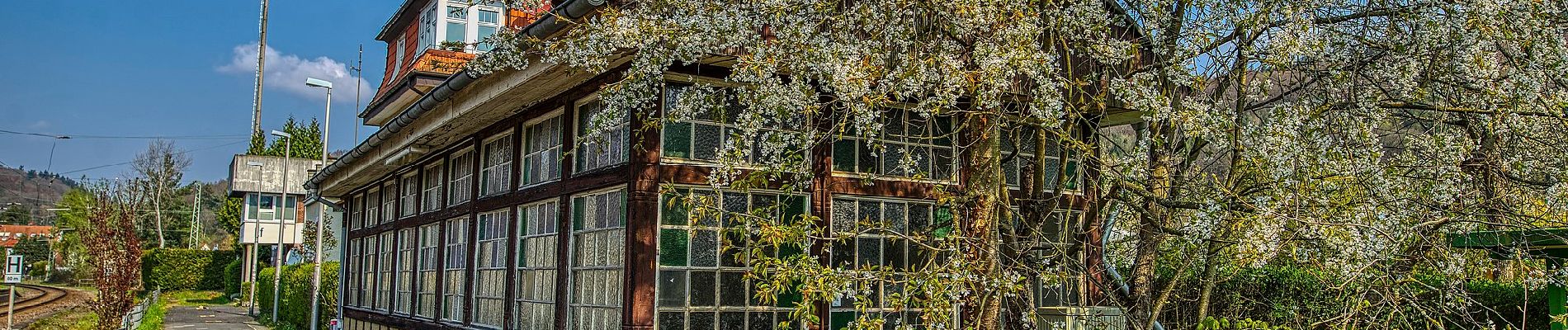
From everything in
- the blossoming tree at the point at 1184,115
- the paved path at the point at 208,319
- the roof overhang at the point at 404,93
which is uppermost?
the roof overhang at the point at 404,93

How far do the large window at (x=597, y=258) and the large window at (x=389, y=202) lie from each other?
8.68 m

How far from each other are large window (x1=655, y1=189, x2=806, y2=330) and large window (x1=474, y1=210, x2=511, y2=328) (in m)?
3.50

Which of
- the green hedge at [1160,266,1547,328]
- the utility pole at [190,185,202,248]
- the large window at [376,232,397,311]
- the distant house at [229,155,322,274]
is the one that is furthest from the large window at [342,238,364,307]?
the utility pole at [190,185,202,248]

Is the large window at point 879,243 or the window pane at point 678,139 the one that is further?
the large window at point 879,243

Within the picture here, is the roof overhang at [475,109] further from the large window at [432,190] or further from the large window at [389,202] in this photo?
the large window at [389,202]

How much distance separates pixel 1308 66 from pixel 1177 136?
0.95 meters

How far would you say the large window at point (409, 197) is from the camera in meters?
17.0

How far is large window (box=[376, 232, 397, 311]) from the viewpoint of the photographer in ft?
58.5

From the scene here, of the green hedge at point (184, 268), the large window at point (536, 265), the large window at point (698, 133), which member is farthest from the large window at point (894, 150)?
the green hedge at point (184, 268)

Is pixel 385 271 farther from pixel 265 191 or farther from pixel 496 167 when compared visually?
pixel 265 191

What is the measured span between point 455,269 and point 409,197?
Result: 3684mm

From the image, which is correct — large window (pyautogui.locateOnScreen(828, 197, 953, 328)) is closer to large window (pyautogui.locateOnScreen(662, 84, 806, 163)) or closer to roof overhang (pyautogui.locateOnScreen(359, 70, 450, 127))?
large window (pyautogui.locateOnScreen(662, 84, 806, 163))

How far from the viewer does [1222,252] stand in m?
7.25

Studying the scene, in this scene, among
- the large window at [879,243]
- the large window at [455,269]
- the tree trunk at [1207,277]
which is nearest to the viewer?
the tree trunk at [1207,277]
